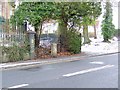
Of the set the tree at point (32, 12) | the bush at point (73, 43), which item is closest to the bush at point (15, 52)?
the tree at point (32, 12)

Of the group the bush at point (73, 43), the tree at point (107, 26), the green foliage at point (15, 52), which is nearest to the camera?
the green foliage at point (15, 52)

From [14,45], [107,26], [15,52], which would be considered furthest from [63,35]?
[107,26]

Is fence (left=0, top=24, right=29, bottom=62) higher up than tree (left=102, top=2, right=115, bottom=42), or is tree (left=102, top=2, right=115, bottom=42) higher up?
tree (left=102, top=2, right=115, bottom=42)

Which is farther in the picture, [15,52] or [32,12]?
[32,12]

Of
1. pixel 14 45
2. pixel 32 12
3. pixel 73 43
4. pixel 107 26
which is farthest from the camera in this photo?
pixel 107 26

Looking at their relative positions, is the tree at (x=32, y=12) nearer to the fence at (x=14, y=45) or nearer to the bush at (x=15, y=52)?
the fence at (x=14, y=45)

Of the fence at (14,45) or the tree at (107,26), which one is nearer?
the fence at (14,45)

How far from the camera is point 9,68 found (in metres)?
16.0

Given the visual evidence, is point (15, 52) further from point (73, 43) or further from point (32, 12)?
point (73, 43)

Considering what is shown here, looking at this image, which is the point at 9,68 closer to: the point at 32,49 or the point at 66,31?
the point at 32,49

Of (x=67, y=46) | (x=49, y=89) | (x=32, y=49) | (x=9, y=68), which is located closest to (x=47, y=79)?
(x=49, y=89)

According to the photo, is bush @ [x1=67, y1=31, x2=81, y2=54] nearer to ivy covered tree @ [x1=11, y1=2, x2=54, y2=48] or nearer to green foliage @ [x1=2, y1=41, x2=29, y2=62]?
ivy covered tree @ [x1=11, y1=2, x2=54, y2=48]

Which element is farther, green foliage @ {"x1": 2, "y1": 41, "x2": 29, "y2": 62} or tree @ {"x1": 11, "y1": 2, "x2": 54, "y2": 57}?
tree @ {"x1": 11, "y1": 2, "x2": 54, "y2": 57}

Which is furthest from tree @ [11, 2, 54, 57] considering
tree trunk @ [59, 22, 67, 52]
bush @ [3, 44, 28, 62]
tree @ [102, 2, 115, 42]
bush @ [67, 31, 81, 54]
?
tree @ [102, 2, 115, 42]
